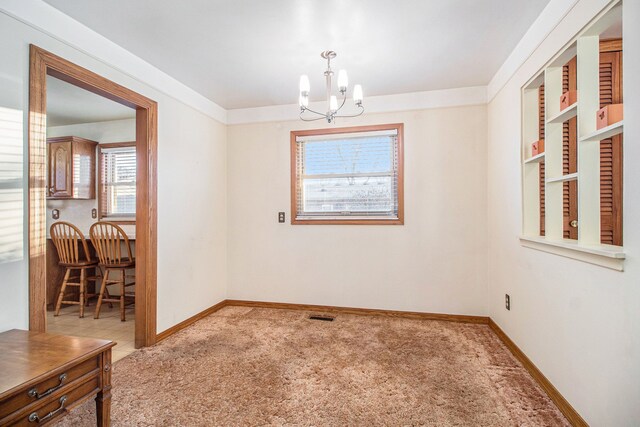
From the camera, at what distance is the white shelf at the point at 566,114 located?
176 centimetres

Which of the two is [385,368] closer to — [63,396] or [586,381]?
[586,381]

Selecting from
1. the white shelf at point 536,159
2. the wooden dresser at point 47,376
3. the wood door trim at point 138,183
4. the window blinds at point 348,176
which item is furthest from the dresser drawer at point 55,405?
the white shelf at point 536,159

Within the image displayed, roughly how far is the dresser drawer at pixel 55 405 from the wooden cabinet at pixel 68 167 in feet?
11.9

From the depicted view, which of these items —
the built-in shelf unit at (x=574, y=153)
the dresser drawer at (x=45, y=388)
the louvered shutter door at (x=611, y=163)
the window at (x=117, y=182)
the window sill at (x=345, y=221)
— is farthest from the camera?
the window at (x=117, y=182)

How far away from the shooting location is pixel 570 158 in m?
2.31

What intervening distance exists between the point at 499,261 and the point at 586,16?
79.2 inches

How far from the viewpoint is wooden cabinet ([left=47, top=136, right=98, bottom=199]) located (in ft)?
13.8

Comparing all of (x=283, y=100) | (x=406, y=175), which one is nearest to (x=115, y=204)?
(x=283, y=100)

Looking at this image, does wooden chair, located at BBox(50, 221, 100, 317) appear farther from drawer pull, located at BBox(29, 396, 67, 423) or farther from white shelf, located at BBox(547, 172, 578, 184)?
white shelf, located at BBox(547, 172, 578, 184)

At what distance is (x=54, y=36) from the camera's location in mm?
1989

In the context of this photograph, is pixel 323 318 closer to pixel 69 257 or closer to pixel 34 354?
pixel 34 354

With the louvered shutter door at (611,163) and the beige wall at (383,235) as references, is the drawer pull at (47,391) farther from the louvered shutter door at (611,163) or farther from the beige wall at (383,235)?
the louvered shutter door at (611,163)

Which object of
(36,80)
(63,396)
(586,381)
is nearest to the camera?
(63,396)

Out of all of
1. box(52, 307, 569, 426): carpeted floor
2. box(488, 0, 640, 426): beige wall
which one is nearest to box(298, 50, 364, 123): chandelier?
box(488, 0, 640, 426): beige wall
